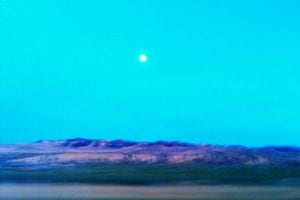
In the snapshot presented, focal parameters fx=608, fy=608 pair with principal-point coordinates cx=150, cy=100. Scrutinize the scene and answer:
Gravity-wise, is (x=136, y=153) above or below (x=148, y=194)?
above

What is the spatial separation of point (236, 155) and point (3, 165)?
34.4m

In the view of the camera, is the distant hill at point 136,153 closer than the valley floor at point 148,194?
No

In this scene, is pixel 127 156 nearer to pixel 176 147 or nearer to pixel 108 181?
pixel 176 147

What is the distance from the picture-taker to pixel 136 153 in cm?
8919

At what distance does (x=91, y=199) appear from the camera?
25953 mm

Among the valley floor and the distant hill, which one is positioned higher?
the distant hill

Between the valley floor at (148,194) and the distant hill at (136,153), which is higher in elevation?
the distant hill at (136,153)

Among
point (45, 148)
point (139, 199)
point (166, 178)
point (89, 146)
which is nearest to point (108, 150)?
point (89, 146)

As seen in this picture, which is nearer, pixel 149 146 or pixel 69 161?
pixel 69 161

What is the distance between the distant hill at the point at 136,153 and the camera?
7319 centimetres

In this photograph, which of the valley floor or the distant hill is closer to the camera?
the valley floor

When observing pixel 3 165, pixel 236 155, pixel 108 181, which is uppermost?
pixel 236 155

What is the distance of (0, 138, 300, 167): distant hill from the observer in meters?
73.2

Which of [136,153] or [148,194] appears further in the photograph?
[136,153]
